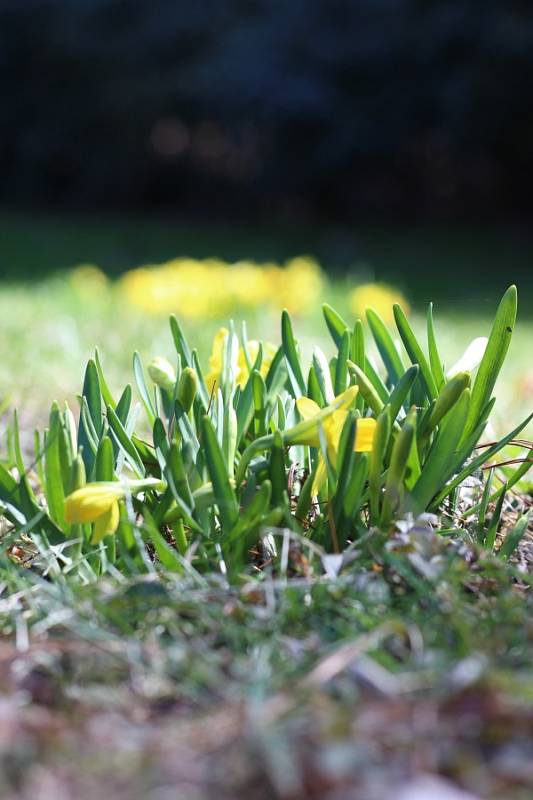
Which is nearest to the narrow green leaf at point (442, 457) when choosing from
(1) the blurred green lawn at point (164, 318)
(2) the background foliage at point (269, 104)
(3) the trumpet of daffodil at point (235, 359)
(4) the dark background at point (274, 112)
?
(3) the trumpet of daffodil at point (235, 359)

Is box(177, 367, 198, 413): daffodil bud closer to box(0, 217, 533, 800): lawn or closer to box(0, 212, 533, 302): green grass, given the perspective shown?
box(0, 217, 533, 800): lawn

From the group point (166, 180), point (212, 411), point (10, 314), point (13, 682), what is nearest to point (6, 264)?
point (10, 314)

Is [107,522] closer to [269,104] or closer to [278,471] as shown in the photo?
[278,471]

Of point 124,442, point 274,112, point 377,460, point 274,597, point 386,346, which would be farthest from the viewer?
point 274,112

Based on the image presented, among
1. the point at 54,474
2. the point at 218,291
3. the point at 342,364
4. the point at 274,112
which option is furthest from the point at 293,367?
the point at 274,112

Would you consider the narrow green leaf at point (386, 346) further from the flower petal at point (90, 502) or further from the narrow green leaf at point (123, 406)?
the flower petal at point (90, 502)

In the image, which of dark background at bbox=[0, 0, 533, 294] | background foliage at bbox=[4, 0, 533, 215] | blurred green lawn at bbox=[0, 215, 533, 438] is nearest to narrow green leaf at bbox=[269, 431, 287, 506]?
blurred green lawn at bbox=[0, 215, 533, 438]
